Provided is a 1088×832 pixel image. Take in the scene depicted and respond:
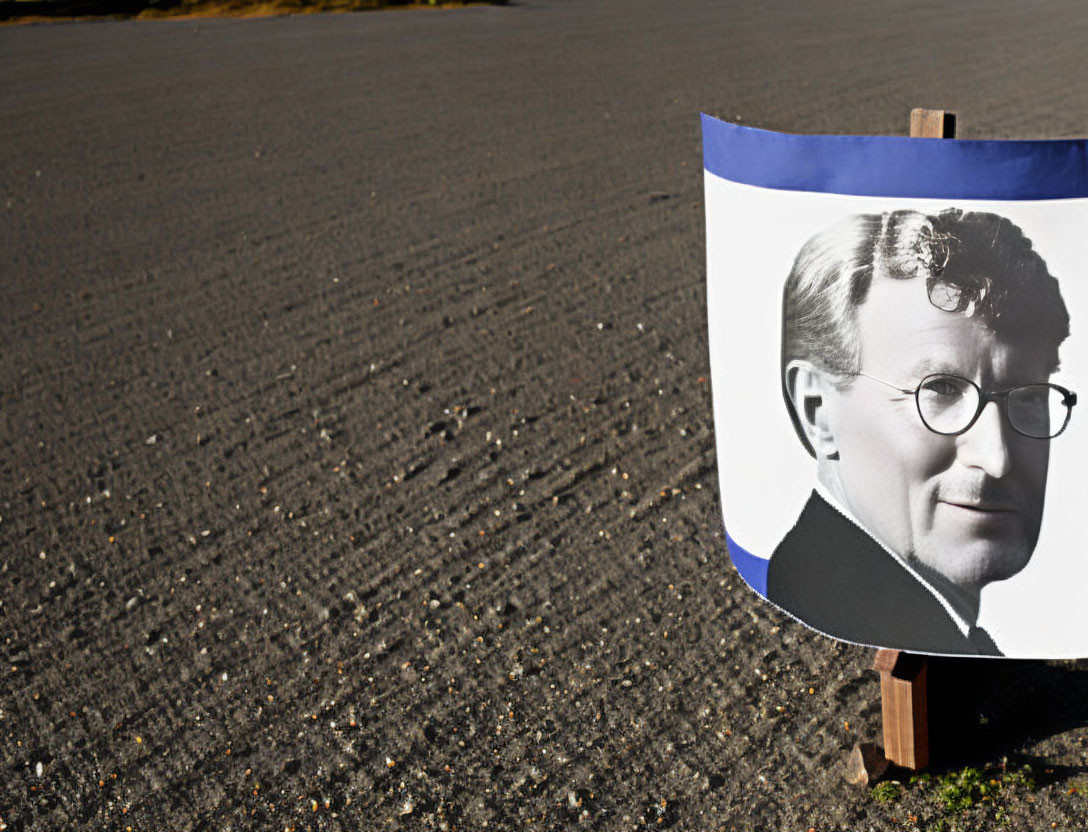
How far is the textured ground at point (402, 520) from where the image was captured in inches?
119

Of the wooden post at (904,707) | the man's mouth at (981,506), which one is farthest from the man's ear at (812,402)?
the wooden post at (904,707)

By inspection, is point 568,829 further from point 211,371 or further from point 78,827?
point 211,371

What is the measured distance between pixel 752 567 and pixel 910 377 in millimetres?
627

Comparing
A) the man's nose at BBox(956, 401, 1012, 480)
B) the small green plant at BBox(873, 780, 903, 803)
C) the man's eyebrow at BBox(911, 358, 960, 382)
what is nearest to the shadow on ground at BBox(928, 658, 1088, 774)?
the small green plant at BBox(873, 780, 903, 803)

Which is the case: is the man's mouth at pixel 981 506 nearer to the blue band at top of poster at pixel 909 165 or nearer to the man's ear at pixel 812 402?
the man's ear at pixel 812 402

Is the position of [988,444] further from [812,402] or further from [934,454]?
[812,402]

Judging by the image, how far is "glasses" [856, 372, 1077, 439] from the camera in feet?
7.02

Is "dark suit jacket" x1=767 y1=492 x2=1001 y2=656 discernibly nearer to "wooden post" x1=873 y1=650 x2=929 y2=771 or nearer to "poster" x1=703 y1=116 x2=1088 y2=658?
"poster" x1=703 y1=116 x2=1088 y2=658

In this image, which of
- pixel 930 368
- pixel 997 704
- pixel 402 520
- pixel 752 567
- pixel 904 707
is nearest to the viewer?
pixel 930 368

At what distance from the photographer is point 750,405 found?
252 cm

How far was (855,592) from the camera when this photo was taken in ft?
8.00

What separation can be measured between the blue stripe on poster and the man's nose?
539mm

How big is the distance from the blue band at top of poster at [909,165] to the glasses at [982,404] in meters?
0.37

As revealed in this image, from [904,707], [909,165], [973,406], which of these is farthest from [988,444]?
[904,707]
